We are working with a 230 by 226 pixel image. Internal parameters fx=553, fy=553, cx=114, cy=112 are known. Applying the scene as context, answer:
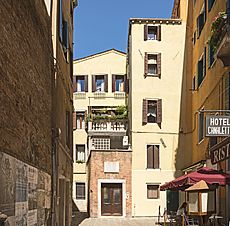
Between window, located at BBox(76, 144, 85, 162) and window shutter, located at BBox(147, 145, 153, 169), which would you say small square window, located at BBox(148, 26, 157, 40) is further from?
window, located at BBox(76, 144, 85, 162)

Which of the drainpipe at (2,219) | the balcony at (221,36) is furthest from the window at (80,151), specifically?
the drainpipe at (2,219)

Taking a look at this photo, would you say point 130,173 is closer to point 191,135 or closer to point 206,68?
point 191,135

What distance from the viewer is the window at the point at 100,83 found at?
4412 cm

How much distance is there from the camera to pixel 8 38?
27.2 ft

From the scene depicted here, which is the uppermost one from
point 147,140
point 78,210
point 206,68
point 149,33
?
point 149,33

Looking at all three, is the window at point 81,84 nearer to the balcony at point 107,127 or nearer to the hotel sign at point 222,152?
the balcony at point 107,127

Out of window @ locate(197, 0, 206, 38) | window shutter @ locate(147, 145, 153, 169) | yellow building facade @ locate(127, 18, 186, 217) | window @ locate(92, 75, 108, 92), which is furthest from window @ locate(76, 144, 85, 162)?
window @ locate(197, 0, 206, 38)

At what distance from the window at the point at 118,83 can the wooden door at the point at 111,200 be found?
11065 millimetres

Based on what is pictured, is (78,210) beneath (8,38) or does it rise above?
beneath

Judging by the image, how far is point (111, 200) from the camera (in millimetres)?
35125

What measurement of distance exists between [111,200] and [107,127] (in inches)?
242

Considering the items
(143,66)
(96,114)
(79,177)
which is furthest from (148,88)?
(79,177)

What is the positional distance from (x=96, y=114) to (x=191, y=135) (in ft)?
30.2

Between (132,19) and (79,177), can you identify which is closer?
(132,19)
